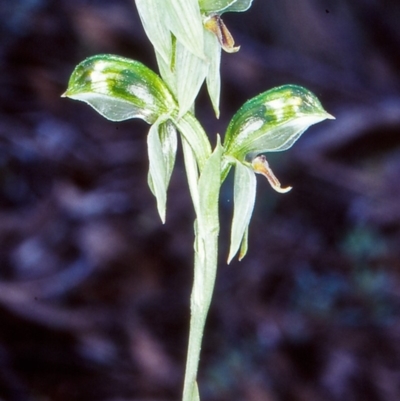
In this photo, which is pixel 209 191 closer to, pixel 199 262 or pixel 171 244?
pixel 199 262

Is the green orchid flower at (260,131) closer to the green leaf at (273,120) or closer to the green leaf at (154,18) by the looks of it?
the green leaf at (273,120)

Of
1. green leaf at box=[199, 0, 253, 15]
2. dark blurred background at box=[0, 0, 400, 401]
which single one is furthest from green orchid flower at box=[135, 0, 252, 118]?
dark blurred background at box=[0, 0, 400, 401]

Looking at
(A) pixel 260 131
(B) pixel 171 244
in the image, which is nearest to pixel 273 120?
(A) pixel 260 131

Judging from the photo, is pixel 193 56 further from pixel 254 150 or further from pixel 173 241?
pixel 173 241

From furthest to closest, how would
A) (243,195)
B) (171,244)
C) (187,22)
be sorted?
1. (171,244)
2. (243,195)
3. (187,22)

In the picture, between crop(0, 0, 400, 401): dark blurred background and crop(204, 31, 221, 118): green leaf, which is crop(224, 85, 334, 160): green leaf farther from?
crop(0, 0, 400, 401): dark blurred background

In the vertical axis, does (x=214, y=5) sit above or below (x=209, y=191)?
above
